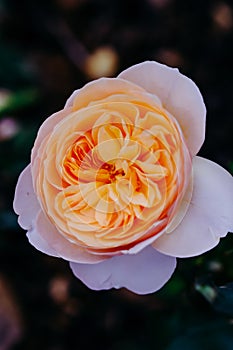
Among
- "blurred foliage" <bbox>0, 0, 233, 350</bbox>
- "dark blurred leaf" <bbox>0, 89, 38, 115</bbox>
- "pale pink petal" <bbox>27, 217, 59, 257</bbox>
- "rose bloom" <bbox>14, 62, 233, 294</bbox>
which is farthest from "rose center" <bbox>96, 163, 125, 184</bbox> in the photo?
"dark blurred leaf" <bbox>0, 89, 38, 115</bbox>

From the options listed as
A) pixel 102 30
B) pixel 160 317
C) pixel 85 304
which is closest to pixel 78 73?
pixel 102 30

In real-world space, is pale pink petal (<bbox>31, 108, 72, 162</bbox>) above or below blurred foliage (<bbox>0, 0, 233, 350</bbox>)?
above

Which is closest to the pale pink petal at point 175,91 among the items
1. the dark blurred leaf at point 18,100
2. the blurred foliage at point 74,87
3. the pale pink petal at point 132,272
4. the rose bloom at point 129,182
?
the rose bloom at point 129,182

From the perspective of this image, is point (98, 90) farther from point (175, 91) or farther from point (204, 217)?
point (204, 217)

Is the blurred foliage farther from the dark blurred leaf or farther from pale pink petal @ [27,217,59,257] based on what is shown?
pale pink petal @ [27,217,59,257]

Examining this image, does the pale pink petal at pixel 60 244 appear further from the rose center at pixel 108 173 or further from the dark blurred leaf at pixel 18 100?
the dark blurred leaf at pixel 18 100

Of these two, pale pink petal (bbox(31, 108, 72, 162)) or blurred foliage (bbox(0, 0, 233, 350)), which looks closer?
pale pink petal (bbox(31, 108, 72, 162))
